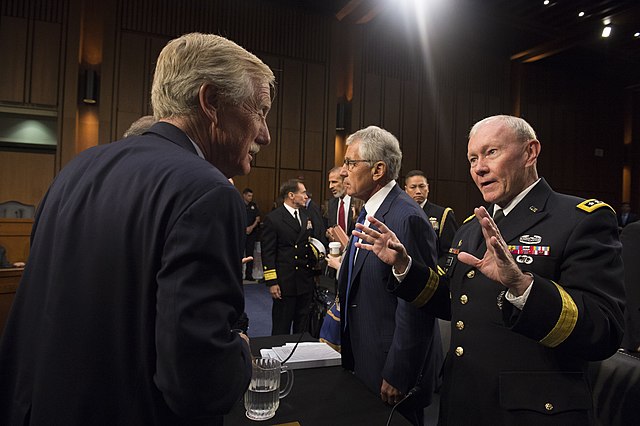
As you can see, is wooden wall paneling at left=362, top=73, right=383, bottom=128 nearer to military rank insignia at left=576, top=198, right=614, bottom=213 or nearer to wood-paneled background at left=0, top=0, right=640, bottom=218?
wood-paneled background at left=0, top=0, right=640, bottom=218

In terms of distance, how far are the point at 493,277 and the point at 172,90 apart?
0.96m

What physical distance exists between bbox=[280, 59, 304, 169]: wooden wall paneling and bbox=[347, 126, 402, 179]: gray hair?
6914 mm

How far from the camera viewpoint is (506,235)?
1.44 m

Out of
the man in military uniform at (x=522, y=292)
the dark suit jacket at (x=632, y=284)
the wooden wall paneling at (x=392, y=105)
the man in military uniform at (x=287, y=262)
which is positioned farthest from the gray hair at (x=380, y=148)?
the wooden wall paneling at (x=392, y=105)

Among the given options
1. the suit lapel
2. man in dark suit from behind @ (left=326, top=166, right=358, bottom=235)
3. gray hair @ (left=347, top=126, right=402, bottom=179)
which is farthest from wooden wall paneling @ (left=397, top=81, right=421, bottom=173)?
the suit lapel

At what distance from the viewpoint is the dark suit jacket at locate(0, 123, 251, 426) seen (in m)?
0.74

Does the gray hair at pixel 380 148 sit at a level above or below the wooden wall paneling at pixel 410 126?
below

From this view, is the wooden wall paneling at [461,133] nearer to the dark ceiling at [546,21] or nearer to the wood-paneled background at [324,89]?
the wood-paneled background at [324,89]

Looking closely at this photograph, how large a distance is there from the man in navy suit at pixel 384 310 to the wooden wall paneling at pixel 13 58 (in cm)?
752

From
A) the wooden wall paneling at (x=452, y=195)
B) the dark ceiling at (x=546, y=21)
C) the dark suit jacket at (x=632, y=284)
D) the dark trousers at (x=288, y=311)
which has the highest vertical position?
the dark ceiling at (x=546, y=21)

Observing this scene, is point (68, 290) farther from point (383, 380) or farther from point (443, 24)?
point (443, 24)

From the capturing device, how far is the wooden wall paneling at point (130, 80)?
302 inches

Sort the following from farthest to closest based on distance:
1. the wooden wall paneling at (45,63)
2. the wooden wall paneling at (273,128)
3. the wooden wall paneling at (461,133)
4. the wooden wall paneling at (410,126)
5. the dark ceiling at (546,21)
Answer: the wooden wall paneling at (461,133) < the wooden wall paneling at (410,126) < the wooden wall paneling at (273,128) < the dark ceiling at (546,21) < the wooden wall paneling at (45,63)

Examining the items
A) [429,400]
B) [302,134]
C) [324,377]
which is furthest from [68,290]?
[302,134]
